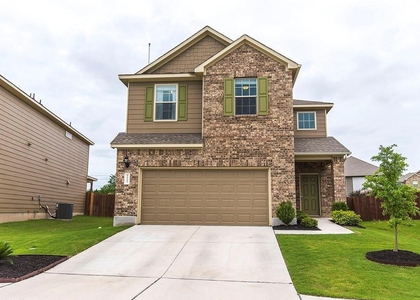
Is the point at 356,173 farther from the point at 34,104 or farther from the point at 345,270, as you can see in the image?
the point at 34,104

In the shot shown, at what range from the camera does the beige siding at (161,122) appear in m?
13.7

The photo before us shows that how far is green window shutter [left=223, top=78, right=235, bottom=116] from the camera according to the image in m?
12.9

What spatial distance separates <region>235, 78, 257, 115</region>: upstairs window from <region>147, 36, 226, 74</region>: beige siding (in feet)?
9.97

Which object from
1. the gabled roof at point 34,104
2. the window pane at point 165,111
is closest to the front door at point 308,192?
the window pane at point 165,111

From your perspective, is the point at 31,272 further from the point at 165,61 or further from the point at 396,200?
the point at 165,61

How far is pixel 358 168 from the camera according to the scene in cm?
3403

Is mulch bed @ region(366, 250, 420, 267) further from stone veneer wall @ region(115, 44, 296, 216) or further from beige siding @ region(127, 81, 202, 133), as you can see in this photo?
beige siding @ region(127, 81, 202, 133)

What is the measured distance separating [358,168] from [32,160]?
29.9m

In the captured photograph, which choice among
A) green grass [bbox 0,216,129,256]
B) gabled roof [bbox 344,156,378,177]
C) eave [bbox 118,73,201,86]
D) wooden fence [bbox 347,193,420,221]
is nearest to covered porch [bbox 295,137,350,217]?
wooden fence [bbox 347,193,420,221]

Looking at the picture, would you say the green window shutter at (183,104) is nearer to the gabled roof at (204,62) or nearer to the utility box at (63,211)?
the gabled roof at (204,62)

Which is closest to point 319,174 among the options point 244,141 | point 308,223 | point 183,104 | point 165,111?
point 308,223

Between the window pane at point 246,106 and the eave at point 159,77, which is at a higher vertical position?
the eave at point 159,77

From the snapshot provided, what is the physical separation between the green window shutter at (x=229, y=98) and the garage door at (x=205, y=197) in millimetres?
2316

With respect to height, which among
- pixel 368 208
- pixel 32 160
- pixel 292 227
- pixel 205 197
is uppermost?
pixel 32 160
